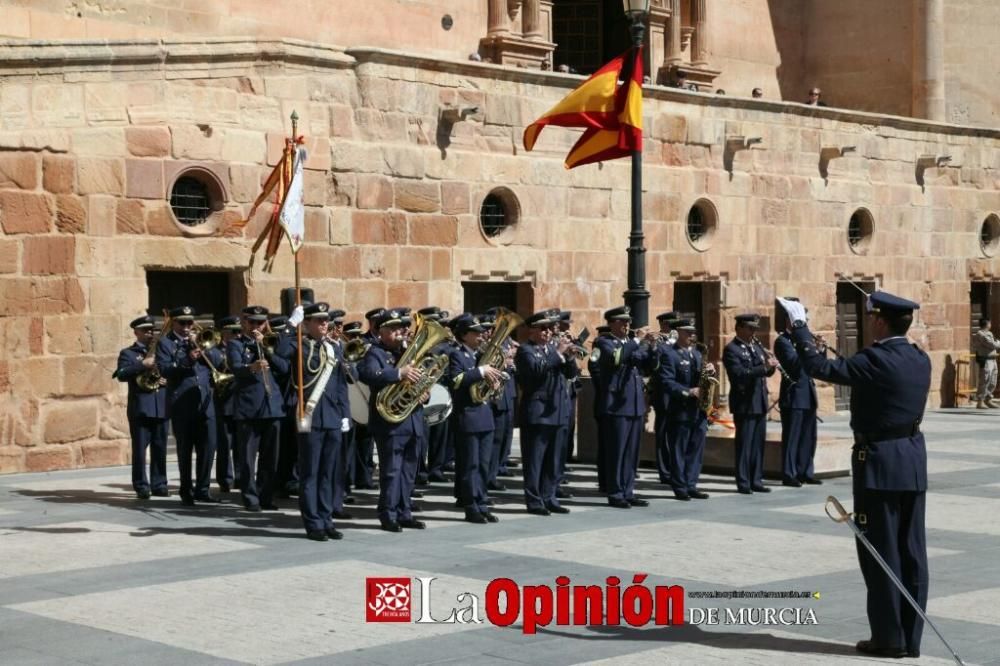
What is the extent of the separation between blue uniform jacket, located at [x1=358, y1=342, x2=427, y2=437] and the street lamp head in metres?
6.00

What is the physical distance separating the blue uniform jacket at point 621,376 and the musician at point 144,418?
4218mm

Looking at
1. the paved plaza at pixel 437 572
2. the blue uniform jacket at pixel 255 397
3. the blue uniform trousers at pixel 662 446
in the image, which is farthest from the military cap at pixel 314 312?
the blue uniform trousers at pixel 662 446

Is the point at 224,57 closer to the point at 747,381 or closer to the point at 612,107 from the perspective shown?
the point at 612,107

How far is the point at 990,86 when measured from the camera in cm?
3331

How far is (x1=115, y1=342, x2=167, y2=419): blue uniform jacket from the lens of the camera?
15.6 metres

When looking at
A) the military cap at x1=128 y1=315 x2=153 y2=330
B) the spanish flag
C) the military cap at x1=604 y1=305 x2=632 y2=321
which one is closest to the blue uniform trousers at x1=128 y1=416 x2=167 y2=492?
the military cap at x1=128 y1=315 x2=153 y2=330

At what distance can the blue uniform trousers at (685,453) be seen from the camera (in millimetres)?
15883

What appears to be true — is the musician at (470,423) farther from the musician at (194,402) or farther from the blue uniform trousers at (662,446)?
the blue uniform trousers at (662,446)

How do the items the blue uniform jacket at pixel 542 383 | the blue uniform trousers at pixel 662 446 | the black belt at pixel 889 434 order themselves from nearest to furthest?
the black belt at pixel 889 434 → the blue uniform jacket at pixel 542 383 → the blue uniform trousers at pixel 662 446

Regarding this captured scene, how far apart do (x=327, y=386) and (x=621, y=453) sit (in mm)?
3246

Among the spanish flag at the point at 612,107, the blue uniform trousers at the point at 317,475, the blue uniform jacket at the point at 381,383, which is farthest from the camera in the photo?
the spanish flag at the point at 612,107

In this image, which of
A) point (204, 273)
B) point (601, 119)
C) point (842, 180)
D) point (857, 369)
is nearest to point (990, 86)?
point (842, 180)

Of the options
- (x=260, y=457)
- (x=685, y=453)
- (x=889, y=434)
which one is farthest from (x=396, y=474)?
(x=889, y=434)

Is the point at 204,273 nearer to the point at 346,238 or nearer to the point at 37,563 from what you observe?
the point at 346,238
